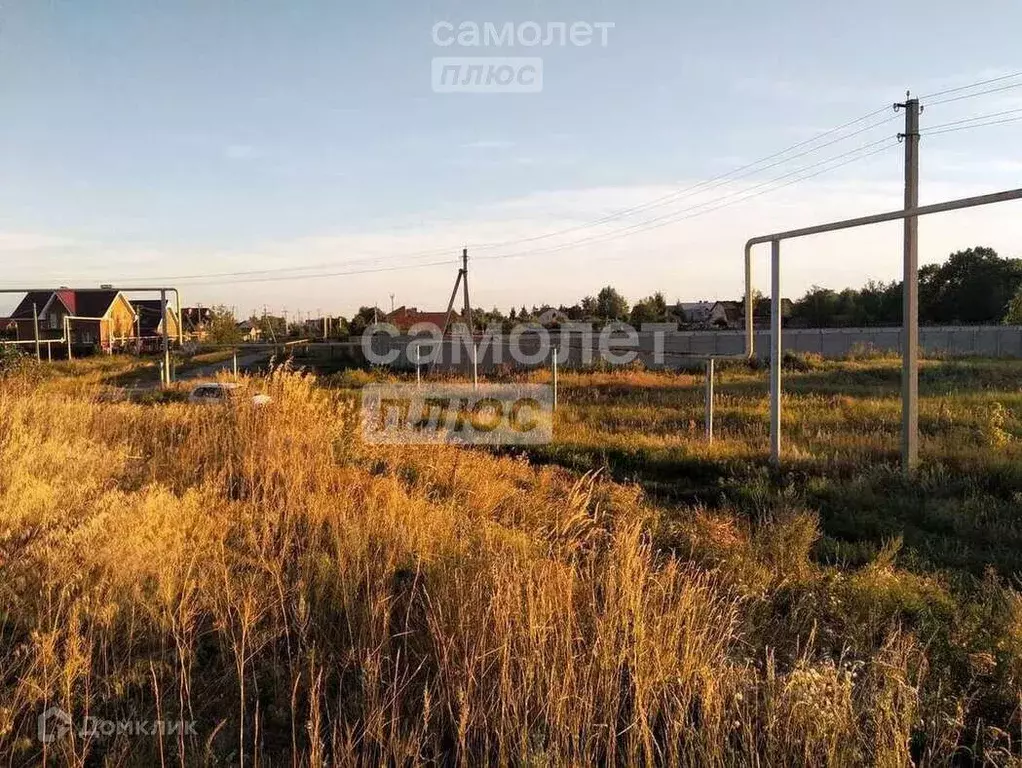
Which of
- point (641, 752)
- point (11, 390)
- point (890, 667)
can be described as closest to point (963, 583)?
point (890, 667)

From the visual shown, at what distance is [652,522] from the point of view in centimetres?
523

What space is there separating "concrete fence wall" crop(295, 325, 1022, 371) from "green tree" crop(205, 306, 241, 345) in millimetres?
13250

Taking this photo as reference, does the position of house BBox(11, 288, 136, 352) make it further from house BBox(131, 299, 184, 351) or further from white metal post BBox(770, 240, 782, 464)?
white metal post BBox(770, 240, 782, 464)

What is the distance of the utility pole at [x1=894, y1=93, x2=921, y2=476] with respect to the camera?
312 inches

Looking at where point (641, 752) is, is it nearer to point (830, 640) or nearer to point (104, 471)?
point (830, 640)

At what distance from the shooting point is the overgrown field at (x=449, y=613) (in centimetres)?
219

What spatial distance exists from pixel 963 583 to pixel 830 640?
1854mm

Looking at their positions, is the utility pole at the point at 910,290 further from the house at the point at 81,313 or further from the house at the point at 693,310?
the house at the point at 693,310

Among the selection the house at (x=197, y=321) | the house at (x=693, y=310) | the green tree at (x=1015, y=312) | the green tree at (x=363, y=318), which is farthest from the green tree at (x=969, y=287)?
the house at (x=197, y=321)

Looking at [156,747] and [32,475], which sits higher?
[32,475]

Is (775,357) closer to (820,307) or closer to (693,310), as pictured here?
(820,307)

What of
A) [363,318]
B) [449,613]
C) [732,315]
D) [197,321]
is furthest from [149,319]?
[449,613]

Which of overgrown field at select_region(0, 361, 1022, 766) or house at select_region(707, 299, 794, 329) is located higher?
house at select_region(707, 299, 794, 329)

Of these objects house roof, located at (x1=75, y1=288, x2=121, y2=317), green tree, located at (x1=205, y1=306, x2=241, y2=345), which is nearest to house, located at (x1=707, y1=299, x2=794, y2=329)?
green tree, located at (x1=205, y1=306, x2=241, y2=345)
